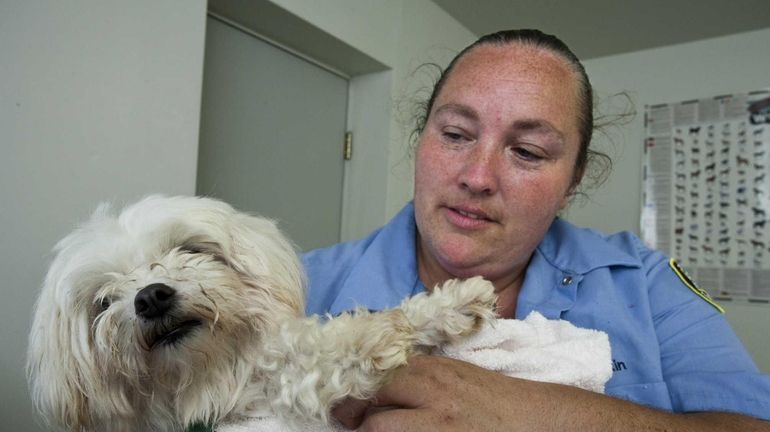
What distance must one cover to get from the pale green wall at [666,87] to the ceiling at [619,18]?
0.10 m

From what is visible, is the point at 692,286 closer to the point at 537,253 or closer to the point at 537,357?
the point at 537,253

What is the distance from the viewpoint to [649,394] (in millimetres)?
949

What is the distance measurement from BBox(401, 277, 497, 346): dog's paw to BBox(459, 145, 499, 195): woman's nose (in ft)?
0.79

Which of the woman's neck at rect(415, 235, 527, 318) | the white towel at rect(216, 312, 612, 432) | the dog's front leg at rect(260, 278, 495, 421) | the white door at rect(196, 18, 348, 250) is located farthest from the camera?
the white door at rect(196, 18, 348, 250)

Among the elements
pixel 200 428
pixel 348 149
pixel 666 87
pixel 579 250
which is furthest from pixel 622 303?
pixel 666 87

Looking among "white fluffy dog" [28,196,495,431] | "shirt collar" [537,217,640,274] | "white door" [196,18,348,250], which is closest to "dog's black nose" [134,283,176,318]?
"white fluffy dog" [28,196,495,431]

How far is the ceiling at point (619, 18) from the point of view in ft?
8.76

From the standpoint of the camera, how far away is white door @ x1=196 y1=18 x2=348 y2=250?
2.00m

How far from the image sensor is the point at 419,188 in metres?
1.13

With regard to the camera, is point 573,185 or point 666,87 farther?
point 666,87

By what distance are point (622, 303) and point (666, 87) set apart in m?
2.59

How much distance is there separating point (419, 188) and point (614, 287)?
0.44 meters

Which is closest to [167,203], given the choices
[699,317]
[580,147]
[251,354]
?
[251,354]

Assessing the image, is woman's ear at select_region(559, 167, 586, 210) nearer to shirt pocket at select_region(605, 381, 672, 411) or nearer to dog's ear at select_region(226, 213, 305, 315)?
shirt pocket at select_region(605, 381, 672, 411)
